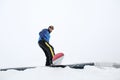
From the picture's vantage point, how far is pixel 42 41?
875 cm

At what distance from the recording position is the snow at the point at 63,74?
20.5 ft

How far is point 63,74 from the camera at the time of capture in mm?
6762

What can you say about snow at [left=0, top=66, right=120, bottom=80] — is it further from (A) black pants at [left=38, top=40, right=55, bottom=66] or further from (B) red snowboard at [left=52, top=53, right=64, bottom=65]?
(A) black pants at [left=38, top=40, right=55, bottom=66]

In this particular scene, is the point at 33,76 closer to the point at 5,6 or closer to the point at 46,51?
the point at 46,51

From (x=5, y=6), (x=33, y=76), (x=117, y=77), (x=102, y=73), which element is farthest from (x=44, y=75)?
(x=5, y=6)

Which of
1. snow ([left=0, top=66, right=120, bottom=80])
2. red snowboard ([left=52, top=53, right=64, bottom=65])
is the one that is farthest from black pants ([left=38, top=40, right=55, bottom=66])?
snow ([left=0, top=66, right=120, bottom=80])

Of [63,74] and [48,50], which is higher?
[48,50]

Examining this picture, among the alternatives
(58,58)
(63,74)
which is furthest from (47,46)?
(63,74)

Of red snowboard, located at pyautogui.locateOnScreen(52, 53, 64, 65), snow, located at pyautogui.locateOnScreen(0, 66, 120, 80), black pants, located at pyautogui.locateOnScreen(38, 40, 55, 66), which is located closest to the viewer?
snow, located at pyautogui.locateOnScreen(0, 66, 120, 80)

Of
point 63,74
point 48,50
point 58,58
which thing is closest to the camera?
point 63,74

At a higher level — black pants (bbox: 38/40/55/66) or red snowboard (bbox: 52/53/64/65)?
black pants (bbox: 38/40/55/66)

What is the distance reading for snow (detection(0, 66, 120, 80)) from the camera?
20.5ft

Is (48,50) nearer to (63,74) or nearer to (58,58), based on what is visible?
(58,58)

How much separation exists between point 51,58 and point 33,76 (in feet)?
6.51
